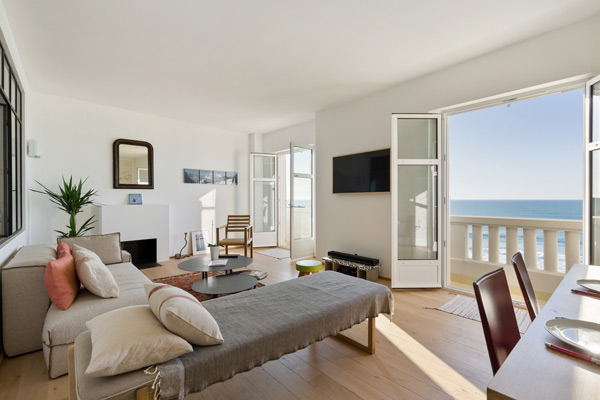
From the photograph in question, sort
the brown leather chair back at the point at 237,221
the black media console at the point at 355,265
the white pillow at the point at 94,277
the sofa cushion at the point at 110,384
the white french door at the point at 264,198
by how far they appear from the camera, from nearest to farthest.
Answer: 1. the sofa cushion at the point at 110,384
2. the white pillow at the point at 94,277
3. the black media console at the point at 355,265
4. the brown leather chair back at the point at 237,221
5. the white french door at the point at 264,198

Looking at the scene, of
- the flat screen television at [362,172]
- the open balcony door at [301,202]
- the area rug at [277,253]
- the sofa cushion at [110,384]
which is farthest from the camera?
the area rug at [277,253]

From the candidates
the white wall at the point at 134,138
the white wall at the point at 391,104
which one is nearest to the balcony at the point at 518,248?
the white wall at the point at 391,104

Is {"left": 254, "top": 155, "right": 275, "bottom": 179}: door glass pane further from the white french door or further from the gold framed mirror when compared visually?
the gold framed mirror

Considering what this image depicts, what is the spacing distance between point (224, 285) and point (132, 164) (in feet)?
11.8

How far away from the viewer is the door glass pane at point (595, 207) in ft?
7.69

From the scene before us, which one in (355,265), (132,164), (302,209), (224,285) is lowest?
(355,265)

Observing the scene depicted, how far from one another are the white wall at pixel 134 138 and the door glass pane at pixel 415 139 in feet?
13.3

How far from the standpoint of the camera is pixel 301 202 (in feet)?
18.0

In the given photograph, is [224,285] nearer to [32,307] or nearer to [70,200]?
[32,307]

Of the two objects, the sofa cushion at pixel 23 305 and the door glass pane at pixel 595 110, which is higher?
the door glass pane at pixel 595 110

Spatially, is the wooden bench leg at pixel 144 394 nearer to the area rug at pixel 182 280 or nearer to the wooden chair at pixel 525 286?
the wooden chair at pixel 525 286

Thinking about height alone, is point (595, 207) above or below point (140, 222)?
above

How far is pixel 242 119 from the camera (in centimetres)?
560

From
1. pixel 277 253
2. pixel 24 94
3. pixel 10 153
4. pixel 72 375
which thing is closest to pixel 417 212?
pixel 277 253
